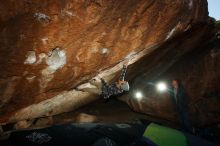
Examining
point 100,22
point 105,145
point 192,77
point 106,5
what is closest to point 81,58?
point 100,22

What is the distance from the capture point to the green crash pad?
400 centimetres

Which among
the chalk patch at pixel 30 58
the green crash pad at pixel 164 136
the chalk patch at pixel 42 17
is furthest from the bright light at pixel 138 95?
the chalk patch at pixel 42 17

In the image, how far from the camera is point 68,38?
4.44m

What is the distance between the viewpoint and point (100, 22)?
459 centimetres

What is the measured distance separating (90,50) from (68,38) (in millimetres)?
679

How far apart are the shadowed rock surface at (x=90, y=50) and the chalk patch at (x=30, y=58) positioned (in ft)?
0.06

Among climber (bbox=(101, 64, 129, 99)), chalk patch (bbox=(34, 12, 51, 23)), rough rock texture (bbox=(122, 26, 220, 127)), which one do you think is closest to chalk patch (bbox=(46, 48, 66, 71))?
chalk patch (bbox=(34, 12, 51, 23))

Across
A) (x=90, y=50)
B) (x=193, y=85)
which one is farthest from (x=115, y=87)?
(x=193, y=85)

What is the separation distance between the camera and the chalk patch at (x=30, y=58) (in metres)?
4.21

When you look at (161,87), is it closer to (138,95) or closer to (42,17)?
(138,95)

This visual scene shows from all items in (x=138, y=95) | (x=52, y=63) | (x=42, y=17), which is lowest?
(x=138, y=95)

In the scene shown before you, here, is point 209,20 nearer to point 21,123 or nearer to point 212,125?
point 212,125

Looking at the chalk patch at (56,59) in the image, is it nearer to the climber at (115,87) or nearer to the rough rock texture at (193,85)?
the climber at (115,87)

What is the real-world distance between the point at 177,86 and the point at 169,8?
8.55 feet
